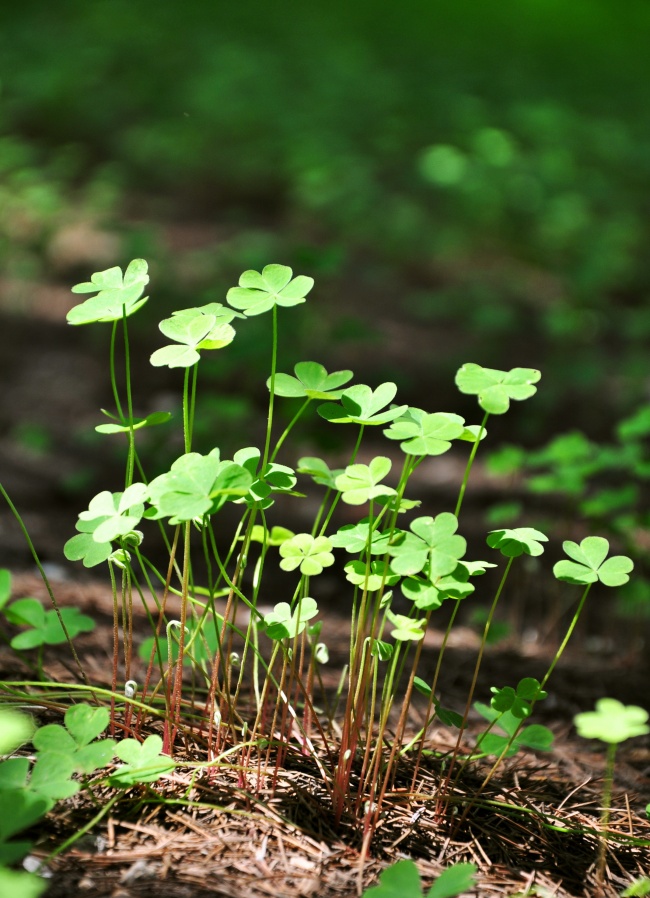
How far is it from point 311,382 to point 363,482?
20cm

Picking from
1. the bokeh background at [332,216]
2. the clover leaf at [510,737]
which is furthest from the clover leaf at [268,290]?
the bokeh background at [332,216]

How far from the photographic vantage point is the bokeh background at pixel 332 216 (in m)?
3.61

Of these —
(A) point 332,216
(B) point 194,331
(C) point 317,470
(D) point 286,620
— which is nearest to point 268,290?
(B) point 194,331

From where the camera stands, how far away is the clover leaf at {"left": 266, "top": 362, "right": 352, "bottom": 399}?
3.93ft

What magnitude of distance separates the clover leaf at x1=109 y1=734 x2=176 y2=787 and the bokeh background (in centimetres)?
152

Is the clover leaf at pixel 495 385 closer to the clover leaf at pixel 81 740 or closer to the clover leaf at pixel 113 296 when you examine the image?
the clover leaf at pixel 113 296

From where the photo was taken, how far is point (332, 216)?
18.8ft

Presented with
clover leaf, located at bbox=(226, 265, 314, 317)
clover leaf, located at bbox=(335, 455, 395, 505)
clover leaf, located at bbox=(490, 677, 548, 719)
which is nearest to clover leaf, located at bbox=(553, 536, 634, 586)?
clover leaf, located at bbox=(490, 677, 548, 719)

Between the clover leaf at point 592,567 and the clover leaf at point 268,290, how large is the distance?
1.90 ft

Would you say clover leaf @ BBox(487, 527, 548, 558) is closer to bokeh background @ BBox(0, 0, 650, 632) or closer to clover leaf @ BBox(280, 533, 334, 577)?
clover leaf @ BBox(280, 533, 334, 577)

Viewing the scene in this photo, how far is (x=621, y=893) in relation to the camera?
3.72 feet

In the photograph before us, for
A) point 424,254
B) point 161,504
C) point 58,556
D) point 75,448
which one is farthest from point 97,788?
point 424,254

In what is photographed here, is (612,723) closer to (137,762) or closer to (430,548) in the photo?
(430,548)

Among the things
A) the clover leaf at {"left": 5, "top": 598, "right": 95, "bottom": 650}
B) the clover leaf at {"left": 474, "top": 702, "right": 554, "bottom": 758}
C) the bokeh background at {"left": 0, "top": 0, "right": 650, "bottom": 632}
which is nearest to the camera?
the clover leaf at {"left": 474, "top": 702, "right": 554, "bottom": 758}
